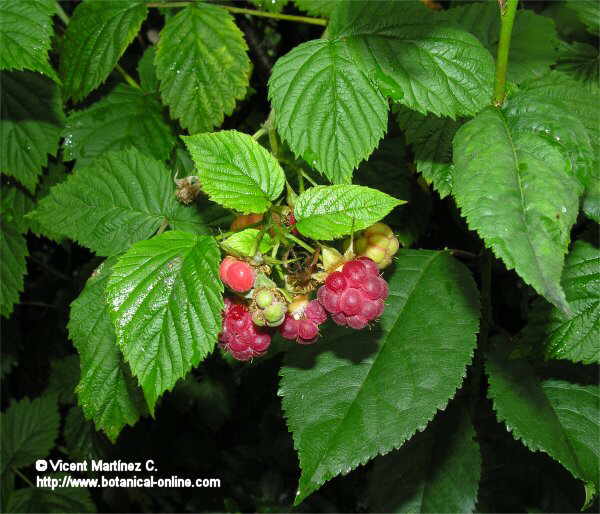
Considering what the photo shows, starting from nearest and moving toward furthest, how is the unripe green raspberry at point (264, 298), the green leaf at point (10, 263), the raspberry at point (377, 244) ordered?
the unripe green raspberry at point (264, 298) → the raspberry at point (377, 244) → the green leaf at point (10, 263)

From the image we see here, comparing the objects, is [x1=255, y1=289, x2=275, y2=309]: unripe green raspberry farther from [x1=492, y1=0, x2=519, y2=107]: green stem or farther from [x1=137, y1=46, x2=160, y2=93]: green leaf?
[x1=137, y1=46, x2=160, y2=93]: green leaf

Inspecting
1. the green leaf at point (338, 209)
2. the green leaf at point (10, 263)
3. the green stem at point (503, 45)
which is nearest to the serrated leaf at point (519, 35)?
A: the green stem at point (503, 45)

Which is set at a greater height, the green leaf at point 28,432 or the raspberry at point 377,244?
the raspberry at point 377,244

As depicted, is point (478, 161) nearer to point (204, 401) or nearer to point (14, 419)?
point (204, 401)

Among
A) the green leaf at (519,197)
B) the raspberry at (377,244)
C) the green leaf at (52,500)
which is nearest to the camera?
the green leaf at (519,197)

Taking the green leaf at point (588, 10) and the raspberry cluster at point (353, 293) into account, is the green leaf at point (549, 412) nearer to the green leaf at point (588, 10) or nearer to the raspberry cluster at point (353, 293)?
the raspberry cluster at point (353, 293)

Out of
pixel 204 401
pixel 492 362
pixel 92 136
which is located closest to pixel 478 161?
pixel 492 362

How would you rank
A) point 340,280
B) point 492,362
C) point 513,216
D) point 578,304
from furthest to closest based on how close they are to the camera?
point 492,362, point 578,304, point 340,280, point 513,216

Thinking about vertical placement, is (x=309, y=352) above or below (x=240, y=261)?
below

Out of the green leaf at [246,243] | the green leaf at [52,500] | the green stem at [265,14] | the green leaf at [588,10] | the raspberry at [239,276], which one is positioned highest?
the green stem at [265,14]
